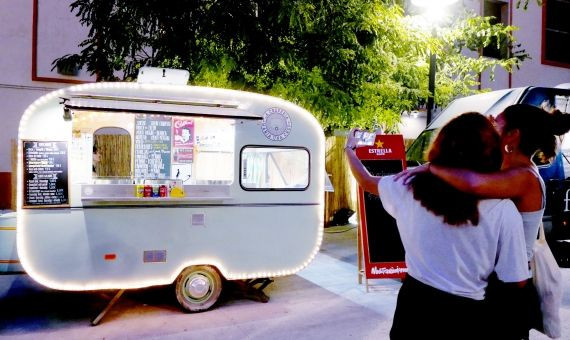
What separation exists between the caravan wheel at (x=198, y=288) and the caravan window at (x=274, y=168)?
3.53ft

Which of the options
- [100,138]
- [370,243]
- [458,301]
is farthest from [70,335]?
[100,138]

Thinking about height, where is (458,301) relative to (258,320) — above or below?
above

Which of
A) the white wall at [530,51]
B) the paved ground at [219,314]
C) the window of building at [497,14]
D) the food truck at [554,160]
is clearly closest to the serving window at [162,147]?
the paved ground at [219,314]

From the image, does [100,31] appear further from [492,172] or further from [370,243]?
[492,172]

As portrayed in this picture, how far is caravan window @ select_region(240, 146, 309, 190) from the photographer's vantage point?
5.64 meters

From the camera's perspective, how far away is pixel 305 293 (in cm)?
629

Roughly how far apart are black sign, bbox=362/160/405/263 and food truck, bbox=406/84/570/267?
904 mm

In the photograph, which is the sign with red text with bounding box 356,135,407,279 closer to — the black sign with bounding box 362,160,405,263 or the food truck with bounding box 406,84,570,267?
the black sign with bounding box 362,160,405,263

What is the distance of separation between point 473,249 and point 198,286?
399cm

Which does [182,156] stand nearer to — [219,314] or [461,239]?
[219,314]

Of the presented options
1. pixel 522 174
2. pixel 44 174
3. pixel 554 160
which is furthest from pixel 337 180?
pixel 522 174

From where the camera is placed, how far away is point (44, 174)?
4.80 metres

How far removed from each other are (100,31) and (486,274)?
687 centimetres

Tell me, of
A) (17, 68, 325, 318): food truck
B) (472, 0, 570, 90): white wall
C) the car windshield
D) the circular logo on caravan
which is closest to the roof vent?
(17, 68, 325, 318): food truck
